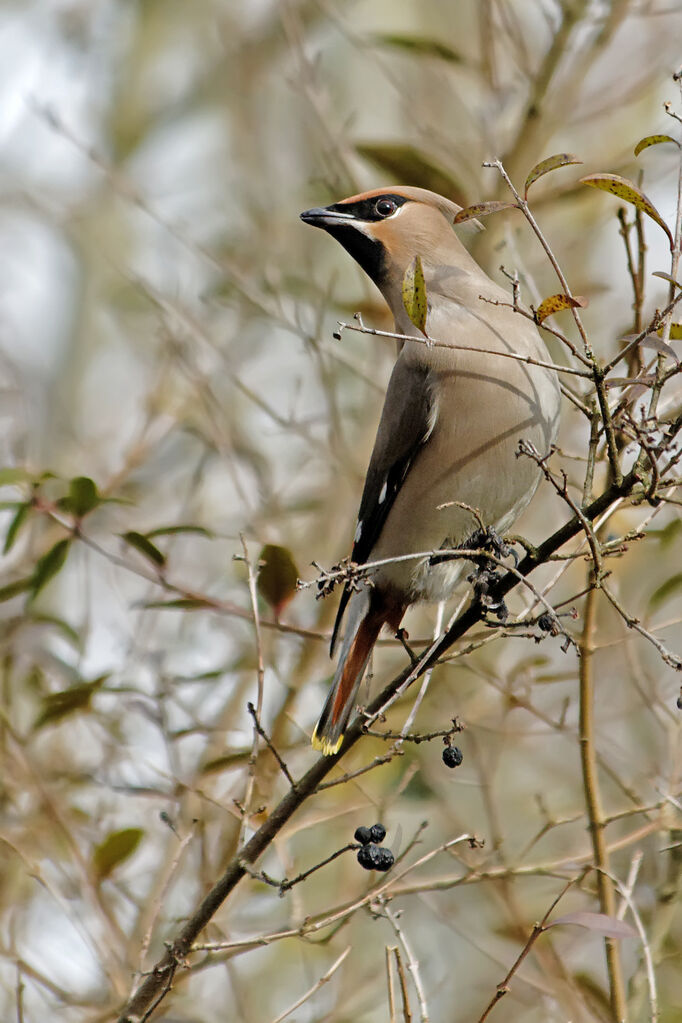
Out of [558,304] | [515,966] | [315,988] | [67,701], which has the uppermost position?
[67,701]

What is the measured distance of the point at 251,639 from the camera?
4.67 m

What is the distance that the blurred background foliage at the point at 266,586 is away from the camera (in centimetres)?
365

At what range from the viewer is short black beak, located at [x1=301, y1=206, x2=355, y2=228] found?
3998 millimetres

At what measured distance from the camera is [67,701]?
351 centimetres

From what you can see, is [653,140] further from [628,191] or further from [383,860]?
[383,860]

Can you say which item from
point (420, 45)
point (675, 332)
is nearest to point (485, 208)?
point (675, 332)

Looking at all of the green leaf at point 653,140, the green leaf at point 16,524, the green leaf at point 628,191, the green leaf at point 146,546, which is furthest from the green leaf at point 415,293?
the green leaf at point 16,524

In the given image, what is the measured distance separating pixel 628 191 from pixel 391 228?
1.83 m

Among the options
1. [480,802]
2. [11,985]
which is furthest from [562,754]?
[11,985]

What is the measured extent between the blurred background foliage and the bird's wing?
1.20 feet

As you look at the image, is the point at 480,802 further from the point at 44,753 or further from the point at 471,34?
the point at 471,34

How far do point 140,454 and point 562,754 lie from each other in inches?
91.8

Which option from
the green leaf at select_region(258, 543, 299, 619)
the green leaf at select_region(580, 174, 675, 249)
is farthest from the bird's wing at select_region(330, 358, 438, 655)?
the green leaf at select_region(580, 174, 675, 249)

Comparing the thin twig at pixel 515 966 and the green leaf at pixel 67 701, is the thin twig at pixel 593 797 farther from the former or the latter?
the green leaf at pixel 67 701
